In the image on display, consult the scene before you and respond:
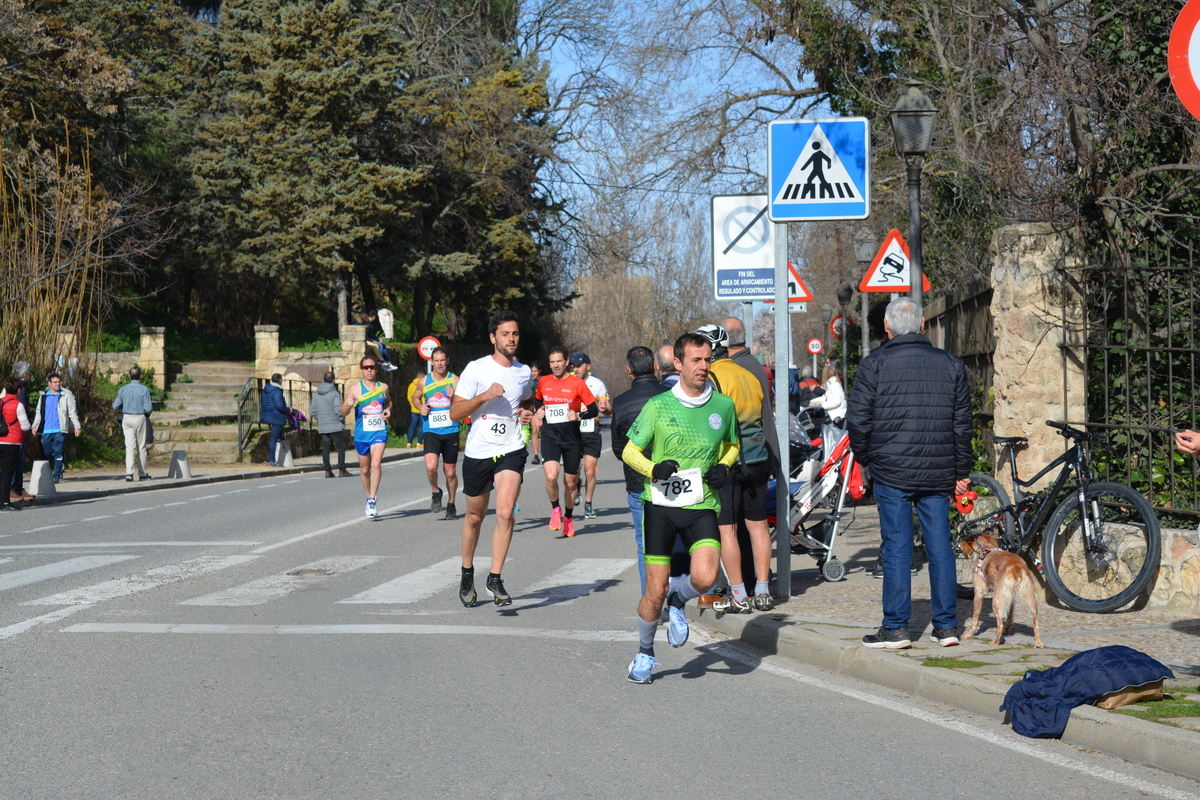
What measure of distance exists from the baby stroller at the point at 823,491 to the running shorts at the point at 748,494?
1.03 metres

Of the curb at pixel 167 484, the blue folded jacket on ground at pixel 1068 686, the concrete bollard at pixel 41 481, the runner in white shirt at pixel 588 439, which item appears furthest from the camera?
the curb at pixel 167 484

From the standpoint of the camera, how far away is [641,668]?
6.74 m

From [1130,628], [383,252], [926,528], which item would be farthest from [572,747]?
[383,252]

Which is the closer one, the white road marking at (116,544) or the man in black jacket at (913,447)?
the man in black jacket at (913,447)

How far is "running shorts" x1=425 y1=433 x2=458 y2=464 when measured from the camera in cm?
1523

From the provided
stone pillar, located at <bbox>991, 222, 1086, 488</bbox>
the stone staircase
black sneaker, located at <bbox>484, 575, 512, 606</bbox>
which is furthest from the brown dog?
the stone staircase

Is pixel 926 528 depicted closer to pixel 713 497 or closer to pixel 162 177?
pixel 713 497

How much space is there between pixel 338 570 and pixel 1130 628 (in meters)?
6.53

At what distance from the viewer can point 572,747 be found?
5.46m

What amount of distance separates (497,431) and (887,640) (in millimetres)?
3408

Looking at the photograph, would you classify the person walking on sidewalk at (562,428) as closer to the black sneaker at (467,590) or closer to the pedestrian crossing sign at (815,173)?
the black sneaker at (467,590)

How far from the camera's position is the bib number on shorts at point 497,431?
9.30 m

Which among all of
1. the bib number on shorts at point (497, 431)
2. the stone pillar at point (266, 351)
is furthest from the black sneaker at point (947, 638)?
the stone pillar at point (266, 351)

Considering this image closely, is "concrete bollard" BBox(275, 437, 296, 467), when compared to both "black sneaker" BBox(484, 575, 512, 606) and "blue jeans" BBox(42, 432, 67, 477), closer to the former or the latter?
"blue jeans" BBox(42, 432, 67, 477)
